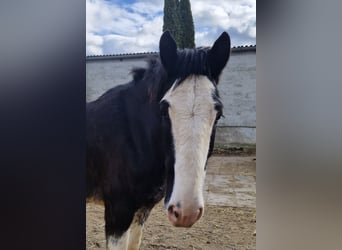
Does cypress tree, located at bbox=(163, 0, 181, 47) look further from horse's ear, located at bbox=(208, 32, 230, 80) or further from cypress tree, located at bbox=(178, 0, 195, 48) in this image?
horse's ear, located at bbox=(208, 32, 230, 80)

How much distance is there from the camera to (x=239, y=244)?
72.9 inches

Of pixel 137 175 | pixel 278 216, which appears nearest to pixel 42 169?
pixel 137 175

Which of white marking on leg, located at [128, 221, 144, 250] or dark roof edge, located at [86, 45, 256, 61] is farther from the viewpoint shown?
white marking on leg, located at [128, 221, 144, 250]

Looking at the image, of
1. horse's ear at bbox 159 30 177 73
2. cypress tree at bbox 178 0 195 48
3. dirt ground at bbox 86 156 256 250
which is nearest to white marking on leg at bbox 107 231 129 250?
dirt ground at bbox 86 156 256 250

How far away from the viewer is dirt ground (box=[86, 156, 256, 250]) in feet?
6.07

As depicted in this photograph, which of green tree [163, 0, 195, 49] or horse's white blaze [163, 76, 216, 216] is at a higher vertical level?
green tree [163, 0, 195, 49]

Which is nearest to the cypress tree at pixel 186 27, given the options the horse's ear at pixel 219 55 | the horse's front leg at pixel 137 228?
the horse's ear at pixel 219 55

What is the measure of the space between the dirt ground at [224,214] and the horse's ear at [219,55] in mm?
521

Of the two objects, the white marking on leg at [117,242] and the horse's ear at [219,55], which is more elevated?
the horse's ear at [219,55]

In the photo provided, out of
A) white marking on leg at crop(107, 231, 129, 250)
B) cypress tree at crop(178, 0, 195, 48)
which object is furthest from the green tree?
white marking on leg at crop(107, 231, 129, 250)

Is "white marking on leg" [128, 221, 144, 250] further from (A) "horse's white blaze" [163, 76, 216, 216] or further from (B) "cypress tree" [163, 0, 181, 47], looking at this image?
(B) "cypress tree" [163, 0, 181, 47]

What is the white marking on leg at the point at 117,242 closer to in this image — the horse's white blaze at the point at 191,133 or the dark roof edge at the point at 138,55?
the horse's white blaze at the point at 191,133

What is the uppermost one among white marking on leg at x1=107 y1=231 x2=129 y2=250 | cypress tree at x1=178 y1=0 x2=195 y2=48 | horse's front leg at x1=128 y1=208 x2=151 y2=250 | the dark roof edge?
cypress tree at x1=178 y1=0 x2=195 y2=48

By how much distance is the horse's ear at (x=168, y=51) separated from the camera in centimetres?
186
